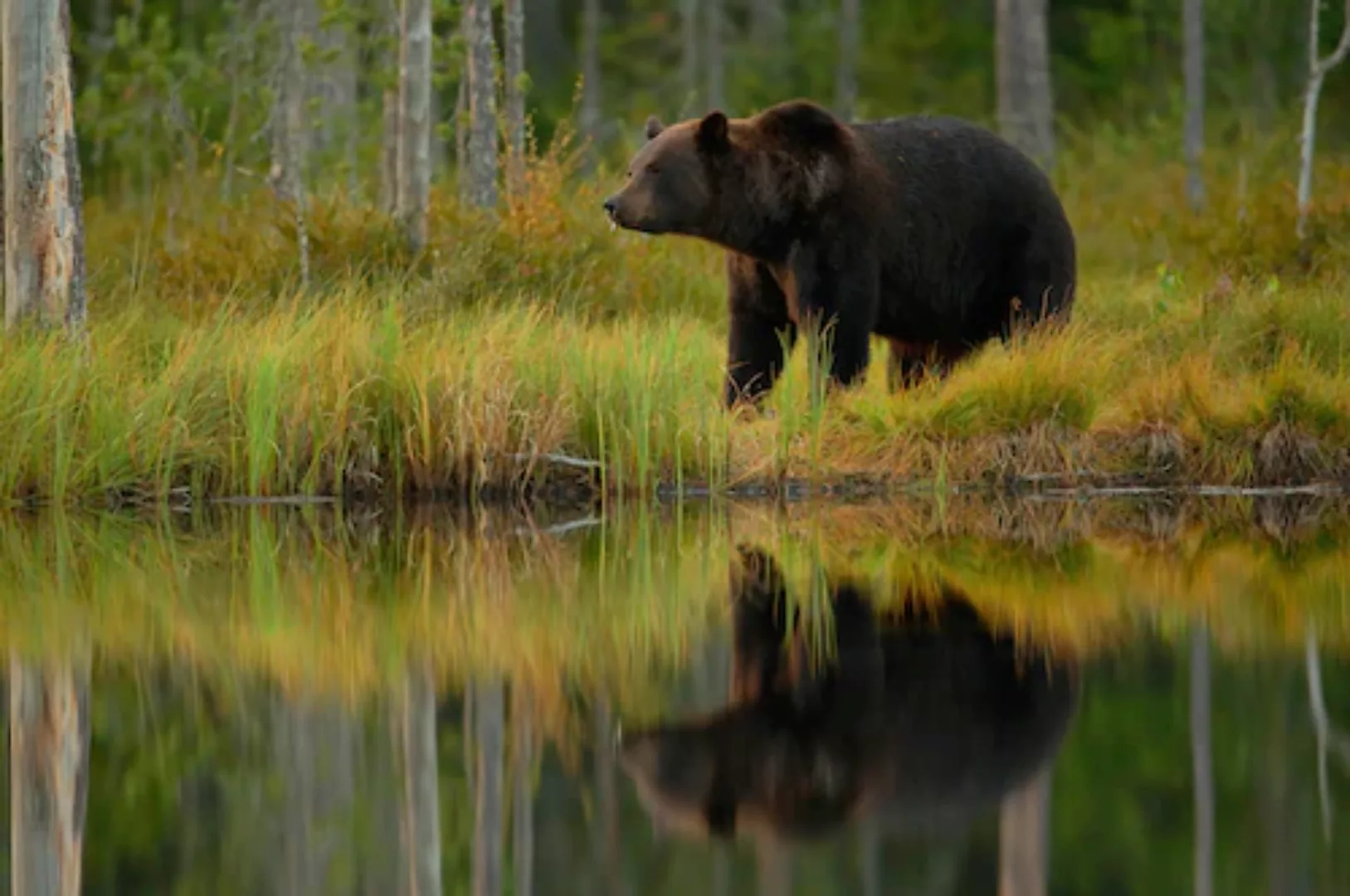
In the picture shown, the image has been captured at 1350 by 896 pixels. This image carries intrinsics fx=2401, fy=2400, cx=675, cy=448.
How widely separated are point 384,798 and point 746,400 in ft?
20.2

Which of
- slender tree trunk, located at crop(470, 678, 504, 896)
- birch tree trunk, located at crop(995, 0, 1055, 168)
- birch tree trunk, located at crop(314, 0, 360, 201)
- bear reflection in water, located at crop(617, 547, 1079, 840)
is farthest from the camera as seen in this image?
birch tree trunk, located at crop(314, 0, 360, 201)

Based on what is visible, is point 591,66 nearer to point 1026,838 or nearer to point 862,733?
point 862,733

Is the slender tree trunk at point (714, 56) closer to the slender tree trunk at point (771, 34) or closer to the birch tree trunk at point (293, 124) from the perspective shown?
the slender tree trunk at point (771, 34)

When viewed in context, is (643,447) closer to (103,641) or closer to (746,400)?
(746,400)

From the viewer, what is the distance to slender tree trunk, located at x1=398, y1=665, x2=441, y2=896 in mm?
4742

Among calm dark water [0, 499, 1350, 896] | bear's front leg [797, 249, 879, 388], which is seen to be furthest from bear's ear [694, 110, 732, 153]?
calm dark water [0, 499, 1350, 896]

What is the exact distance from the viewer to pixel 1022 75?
21656 mm

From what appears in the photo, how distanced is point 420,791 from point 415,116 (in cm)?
956

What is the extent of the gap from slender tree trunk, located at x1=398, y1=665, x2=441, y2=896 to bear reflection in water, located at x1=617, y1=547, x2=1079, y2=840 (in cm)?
45

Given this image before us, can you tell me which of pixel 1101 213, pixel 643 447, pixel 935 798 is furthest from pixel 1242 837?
pixel 1101 213

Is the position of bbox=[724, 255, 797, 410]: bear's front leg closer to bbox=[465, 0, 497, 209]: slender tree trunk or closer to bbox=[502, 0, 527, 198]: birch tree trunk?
bbox=[465, 0, 497, 209]: slender tree trunk

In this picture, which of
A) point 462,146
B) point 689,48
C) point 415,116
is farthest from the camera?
point 689,48

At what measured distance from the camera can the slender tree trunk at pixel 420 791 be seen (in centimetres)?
474

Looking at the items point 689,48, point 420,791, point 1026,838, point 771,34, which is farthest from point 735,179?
point 771,34
